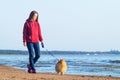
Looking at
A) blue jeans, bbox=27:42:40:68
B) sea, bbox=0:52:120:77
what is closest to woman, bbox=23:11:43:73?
blue jeans, bbox=27:42:40:68

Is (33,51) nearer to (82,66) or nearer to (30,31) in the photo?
(30,31)

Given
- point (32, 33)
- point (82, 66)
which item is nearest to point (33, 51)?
point (32, 33)

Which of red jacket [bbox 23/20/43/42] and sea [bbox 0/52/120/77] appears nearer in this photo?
red jacket [bbox 23/20/43/42]

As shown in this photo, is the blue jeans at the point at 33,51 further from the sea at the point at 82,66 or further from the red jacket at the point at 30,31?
the sea at the point at 82,66

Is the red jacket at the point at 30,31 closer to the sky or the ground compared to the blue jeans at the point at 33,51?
closer to the sky

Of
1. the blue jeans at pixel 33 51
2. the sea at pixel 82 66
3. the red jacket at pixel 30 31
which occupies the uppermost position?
the red jacket at pixel 30 31

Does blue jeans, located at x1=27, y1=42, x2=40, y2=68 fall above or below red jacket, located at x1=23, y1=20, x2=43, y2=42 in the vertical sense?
below

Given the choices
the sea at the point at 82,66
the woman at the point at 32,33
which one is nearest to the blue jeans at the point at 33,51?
the woman at the point at 32,33

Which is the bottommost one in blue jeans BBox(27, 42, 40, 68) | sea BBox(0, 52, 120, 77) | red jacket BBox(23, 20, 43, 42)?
sea BBox(0, 52, 120, 77)

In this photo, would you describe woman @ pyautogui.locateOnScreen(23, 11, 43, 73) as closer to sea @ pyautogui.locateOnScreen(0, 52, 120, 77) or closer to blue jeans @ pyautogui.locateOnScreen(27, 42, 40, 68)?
blue jeans @ pyautogui.locateOnScreen(27, 42, 40, 68)

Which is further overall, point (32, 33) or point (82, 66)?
point (82, 66)

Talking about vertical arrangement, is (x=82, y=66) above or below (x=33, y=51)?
below

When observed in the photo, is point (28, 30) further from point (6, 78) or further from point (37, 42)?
point (6, 78)

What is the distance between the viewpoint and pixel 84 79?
44.6ft
